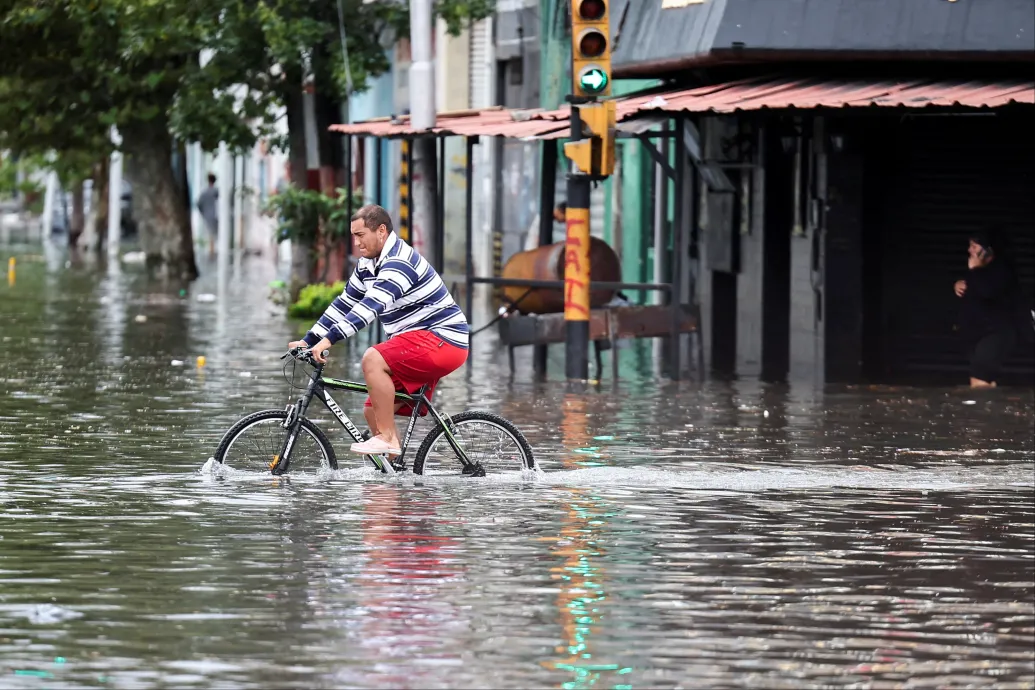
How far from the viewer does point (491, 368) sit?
22.0 metres

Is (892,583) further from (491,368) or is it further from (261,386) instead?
(491,368)

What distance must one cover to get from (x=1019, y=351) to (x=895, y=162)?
6.63 feet

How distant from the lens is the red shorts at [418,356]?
1251 centimetres

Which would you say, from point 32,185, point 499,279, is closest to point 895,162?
point 499,279

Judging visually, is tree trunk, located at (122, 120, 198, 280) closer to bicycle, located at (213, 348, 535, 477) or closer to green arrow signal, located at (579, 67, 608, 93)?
green arrow signal, located at (579, 67, 608, 93)

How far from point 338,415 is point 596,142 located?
22.5 ft

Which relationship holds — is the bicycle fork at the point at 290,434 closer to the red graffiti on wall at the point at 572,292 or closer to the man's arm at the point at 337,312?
the man's arm at the point at 337,312

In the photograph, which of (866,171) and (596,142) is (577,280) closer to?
(596,142)

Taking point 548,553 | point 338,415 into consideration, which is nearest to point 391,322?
point 338,415

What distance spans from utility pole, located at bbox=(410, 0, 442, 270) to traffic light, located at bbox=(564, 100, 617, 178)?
11.7 feet

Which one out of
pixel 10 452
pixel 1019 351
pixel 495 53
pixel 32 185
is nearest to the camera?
pixel 10 452

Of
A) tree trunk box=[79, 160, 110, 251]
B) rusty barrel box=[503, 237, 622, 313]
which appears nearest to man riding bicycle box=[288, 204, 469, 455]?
rusty barrel box=[503, 237, 622, 313]

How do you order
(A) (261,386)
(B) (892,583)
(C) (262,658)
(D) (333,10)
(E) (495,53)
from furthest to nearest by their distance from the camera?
(E) (495,53) → (D) (333,10) → (A) (261,386) → (B) (892,583) → (C) (262,658)

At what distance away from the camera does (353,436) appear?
12758mm
